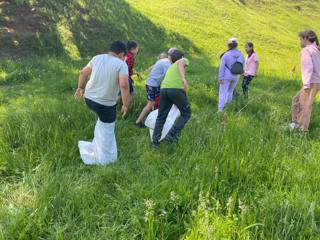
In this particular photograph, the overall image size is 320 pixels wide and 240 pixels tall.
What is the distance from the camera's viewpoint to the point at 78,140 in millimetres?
6680

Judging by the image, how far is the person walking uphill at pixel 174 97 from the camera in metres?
6.64

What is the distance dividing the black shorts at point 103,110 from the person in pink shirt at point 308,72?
11.2ft

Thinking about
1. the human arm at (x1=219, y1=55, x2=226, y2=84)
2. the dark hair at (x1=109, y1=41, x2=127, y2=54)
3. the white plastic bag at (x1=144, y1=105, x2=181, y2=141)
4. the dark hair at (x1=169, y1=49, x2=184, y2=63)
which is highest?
the dark hair at (x1=109, y1=41, x2=127, y2=54)

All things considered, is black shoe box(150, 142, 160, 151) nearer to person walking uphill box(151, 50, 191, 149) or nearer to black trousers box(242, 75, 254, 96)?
person walking uphill box(151, 50, 191, 149)

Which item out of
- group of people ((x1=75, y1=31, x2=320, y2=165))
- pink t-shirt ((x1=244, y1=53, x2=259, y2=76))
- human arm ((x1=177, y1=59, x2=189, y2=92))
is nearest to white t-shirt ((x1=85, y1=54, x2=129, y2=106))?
group of people ((x1=75, y1=31, x2=320, y2=165))

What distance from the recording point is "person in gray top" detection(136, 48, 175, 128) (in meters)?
7.95

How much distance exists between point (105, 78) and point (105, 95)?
10.8 inches

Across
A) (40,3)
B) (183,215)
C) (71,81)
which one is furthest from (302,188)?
(40,3)

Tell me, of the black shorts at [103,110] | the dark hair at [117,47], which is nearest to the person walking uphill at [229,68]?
the black shorts at [103,110]

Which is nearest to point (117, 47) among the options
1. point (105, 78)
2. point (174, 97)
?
point (105, 78)

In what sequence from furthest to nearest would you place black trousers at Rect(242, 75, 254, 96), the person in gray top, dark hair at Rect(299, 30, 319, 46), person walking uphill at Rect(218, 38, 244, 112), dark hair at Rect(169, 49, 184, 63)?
1. black trousers at Rect(242, 75, 254, 96)
2. person walking uphill at Rect(218, 38, 244, 112)
3. the person in gray top
4. dark hair at Rect(299, 30, 319, 46)
5. dark hair at Rect(169, 49, 184, 63)

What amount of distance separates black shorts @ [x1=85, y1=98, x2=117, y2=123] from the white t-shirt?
62mm

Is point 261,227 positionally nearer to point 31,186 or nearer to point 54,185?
point 54,185

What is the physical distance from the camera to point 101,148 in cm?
628
